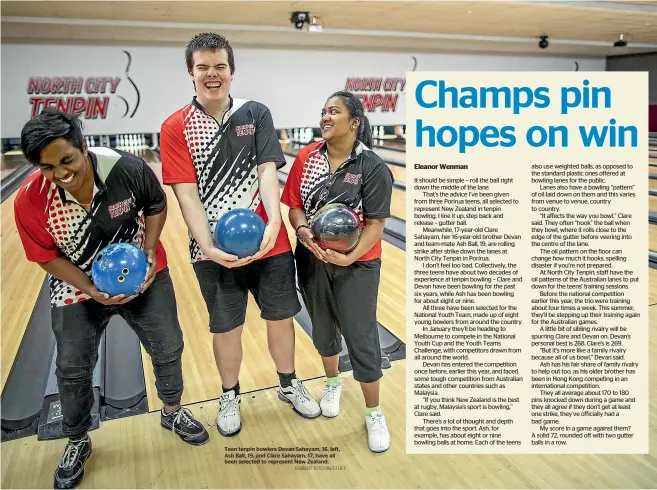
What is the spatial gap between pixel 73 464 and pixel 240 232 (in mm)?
751

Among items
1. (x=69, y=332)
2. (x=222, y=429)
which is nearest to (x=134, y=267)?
(x=69, y=332)

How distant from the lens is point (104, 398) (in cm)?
175

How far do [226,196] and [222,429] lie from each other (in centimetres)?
68

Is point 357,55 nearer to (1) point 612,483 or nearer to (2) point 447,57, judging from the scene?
(2) point 447,57

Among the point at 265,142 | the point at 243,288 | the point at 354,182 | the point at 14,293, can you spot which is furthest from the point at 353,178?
the point at 14,293

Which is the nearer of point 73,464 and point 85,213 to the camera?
point 85,213

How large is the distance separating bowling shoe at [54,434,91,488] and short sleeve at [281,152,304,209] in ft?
2.78

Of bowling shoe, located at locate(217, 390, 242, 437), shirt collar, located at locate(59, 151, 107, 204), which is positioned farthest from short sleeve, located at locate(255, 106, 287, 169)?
bowling shoe, located at locate(217, 390, 242, 437)

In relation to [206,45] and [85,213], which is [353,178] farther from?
Result: [85,213]

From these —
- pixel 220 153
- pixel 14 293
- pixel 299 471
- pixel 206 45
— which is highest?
pixel 206 45

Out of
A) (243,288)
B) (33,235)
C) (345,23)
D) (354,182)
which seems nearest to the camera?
(33,235)

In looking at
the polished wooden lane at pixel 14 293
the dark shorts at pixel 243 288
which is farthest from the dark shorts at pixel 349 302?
the polished wooden lane at pixel 14 293

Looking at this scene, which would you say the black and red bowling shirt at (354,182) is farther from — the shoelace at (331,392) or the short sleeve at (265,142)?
the shoelace at (331,392)

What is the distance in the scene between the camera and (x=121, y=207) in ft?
4.23
